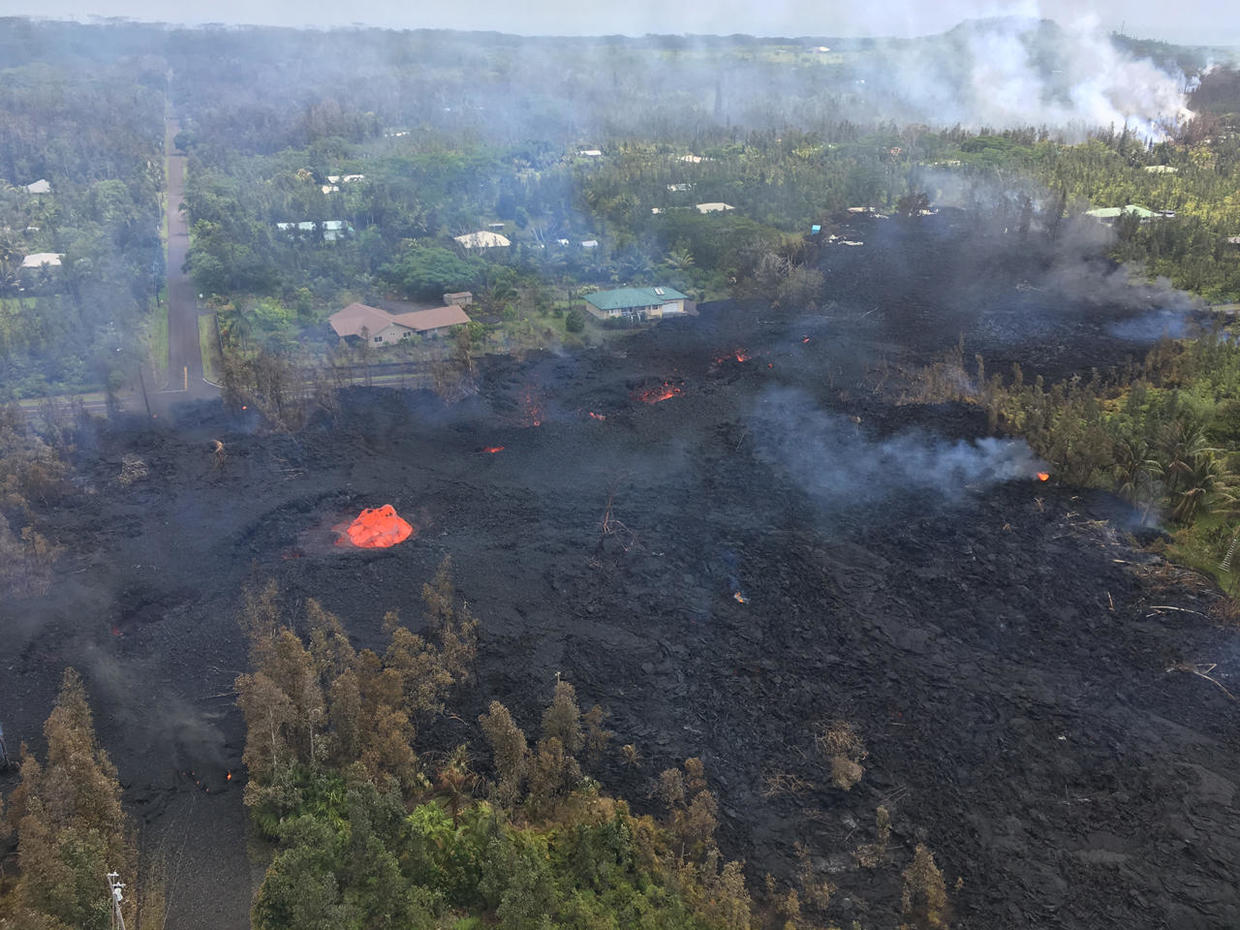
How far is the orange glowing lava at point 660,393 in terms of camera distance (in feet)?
152

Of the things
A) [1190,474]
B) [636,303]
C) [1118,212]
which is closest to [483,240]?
[636,303]

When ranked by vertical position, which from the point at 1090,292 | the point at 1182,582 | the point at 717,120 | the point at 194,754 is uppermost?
the point at 717,120

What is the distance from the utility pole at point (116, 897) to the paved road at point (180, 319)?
104 ft

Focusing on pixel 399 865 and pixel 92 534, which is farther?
pixel 92 534

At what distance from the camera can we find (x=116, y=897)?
60.5 feet

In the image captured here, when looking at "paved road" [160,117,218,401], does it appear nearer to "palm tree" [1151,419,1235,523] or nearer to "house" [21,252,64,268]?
"house" [21,252,64,268]

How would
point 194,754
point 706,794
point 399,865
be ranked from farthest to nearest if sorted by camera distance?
point 194,754 < point 706,794 < point 399,865

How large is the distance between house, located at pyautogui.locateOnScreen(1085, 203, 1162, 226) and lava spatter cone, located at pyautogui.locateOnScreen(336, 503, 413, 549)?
60633mm

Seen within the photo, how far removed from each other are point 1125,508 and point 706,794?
2219 centimetres

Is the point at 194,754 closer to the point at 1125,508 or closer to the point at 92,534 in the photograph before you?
the point at 92,534

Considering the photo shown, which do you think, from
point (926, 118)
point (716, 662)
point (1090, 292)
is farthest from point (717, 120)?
point (716, 662)

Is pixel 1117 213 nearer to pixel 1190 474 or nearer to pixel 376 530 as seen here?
pixel 1190 474

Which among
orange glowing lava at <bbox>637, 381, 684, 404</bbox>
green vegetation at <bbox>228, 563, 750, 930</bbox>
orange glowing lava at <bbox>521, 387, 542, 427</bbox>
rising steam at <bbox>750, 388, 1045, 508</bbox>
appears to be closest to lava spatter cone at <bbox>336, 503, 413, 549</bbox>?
green vegetation at <bbox>228, 563, 750, 930</bbox>

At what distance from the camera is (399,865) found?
800 inches
